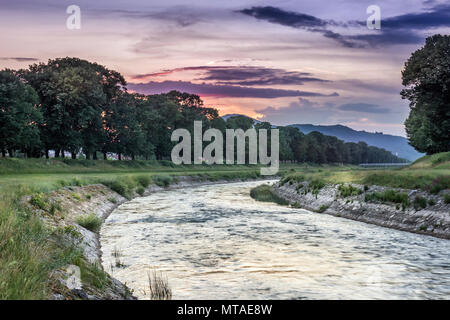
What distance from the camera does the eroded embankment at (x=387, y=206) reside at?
814 inches

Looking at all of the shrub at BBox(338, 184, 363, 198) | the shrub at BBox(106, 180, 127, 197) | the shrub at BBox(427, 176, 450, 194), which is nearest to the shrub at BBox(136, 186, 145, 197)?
the shrub at BBox(106, 180, 127, 197)

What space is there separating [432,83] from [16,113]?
5152cm

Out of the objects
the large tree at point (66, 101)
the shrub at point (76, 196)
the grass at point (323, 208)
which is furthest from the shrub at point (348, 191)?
the large tree at point (66, 101)

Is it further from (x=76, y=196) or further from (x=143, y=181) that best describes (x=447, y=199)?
(x=143, y=181)

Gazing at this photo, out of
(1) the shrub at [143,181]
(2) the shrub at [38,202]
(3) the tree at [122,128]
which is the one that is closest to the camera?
(2) the shrub at [38,202]

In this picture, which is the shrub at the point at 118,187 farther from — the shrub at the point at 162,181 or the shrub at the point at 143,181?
the shrub at the point at 162,181

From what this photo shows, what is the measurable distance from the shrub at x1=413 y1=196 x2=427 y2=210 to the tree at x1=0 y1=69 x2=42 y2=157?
4676 cm

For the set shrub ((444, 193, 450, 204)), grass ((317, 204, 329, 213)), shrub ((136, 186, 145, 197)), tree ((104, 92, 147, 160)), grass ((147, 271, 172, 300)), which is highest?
tree ((104, 92, 147, 160))

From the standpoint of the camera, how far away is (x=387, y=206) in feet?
81.7

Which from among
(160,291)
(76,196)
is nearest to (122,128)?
(76,196)

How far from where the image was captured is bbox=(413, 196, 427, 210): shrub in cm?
2212

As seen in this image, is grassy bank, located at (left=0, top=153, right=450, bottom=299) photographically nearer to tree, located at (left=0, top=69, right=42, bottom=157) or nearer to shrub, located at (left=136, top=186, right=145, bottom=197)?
shrub, located at (left=136, top=186, right=145, bottom=197)

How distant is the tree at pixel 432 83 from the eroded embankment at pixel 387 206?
19.7m
